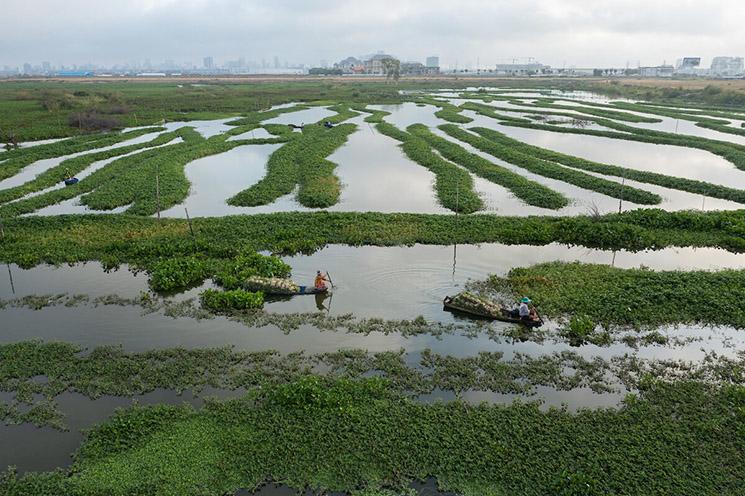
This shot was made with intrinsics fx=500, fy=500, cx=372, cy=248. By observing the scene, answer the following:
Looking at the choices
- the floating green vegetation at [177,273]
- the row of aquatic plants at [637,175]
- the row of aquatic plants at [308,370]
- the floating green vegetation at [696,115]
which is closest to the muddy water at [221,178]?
the floating green vegetation at [177,273]

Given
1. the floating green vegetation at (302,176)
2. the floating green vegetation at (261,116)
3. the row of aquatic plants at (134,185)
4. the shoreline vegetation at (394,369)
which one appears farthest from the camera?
the floating green vegetation at (261,116)

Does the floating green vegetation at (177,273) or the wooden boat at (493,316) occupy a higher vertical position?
the floating green vegetation at (177,273)

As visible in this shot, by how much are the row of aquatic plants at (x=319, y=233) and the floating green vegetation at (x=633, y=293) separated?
3664 mm

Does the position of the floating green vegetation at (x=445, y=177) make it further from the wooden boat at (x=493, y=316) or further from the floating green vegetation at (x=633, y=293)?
the wooden boat at (x=493, y=316)

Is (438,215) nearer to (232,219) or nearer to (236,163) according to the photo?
(232,219)

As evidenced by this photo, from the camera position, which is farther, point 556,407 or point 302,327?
point 302,327

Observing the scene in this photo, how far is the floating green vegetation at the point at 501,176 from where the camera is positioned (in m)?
28.7

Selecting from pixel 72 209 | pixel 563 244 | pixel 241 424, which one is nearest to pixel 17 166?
pixel 72 209

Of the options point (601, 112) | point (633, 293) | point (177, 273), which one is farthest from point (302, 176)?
point (601, 112)

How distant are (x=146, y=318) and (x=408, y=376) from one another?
905cm

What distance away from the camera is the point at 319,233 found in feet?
76.9

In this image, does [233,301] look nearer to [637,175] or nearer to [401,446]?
[401,446]

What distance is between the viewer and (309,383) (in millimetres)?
12477

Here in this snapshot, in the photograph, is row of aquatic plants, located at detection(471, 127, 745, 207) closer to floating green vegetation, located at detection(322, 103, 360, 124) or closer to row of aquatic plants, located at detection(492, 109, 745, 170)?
row of aquatic plants, located at detection(492, 109, 745, 170)
